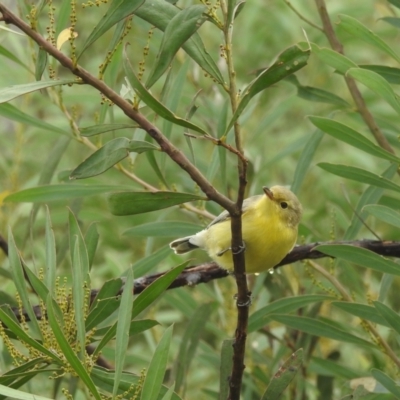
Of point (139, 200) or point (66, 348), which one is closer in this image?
point (66, 348)

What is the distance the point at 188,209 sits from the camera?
2.78 metres

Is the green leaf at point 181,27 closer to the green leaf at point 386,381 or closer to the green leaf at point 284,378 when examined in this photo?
the green leaf at point 284,378

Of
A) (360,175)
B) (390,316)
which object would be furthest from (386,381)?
(360,175)

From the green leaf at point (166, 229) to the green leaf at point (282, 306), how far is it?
381 millimetres

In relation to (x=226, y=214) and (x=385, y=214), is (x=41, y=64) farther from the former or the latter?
(x=226, y=214)

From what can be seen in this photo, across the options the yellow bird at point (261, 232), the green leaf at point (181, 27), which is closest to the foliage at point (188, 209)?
the green leaf at point (181, 27)

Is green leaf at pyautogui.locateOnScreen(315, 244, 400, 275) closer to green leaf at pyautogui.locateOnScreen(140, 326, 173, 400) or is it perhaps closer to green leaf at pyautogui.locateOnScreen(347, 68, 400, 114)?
green leaf at pyautogui.locateOnScreen(347, 68, 400, 114)

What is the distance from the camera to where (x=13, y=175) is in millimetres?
3916

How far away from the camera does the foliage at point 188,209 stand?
177 centimetres

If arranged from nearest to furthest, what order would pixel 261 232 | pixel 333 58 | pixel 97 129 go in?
pixel 97 129
pixel 333 58
pixel 261 232

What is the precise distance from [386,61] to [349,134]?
10.7 feet

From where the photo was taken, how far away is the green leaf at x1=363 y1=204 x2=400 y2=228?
230 centimetres

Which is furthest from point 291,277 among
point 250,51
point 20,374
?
point 250,51

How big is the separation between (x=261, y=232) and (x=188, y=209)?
0.28 metres
